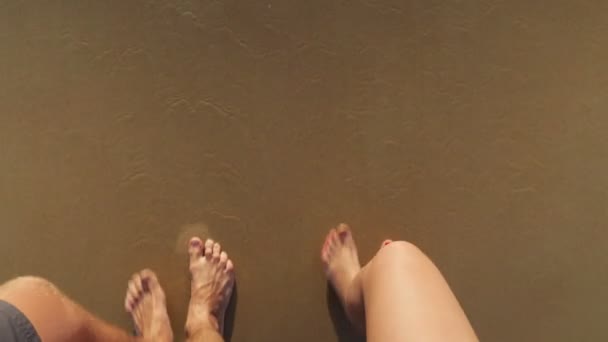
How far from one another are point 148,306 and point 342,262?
1.34 feet

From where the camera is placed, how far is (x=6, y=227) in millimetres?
1124

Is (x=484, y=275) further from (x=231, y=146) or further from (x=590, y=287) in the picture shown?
(x=231, y=146)

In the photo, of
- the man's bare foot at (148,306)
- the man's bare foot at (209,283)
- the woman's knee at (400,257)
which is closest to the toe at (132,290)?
the man's bare foot at (148,306)

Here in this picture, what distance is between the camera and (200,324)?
3.67ft

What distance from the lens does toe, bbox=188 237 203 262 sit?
1144 mm

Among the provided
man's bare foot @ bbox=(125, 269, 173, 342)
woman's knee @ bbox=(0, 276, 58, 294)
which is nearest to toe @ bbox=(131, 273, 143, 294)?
man's bare foot @ bbox=(125, 269, 173, 342)

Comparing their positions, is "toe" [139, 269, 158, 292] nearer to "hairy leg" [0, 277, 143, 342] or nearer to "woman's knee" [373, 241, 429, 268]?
"hairy leg" [0, 277, 143, 342]

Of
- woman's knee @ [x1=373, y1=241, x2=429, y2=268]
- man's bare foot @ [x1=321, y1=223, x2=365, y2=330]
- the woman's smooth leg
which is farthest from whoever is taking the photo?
man's bare foot @ [x1=321, y1=223, x2=365, y2=330]

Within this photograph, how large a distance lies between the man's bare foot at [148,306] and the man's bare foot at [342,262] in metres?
0.35

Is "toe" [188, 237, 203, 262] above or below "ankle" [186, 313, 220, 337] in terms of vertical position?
above

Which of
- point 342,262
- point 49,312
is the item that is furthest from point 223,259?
point 49,312

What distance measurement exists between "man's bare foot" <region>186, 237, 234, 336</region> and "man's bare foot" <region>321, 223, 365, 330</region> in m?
0.21

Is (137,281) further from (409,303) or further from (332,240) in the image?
(409,303)

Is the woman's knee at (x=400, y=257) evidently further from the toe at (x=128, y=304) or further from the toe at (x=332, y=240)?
the toe at (x=128, y=304)
